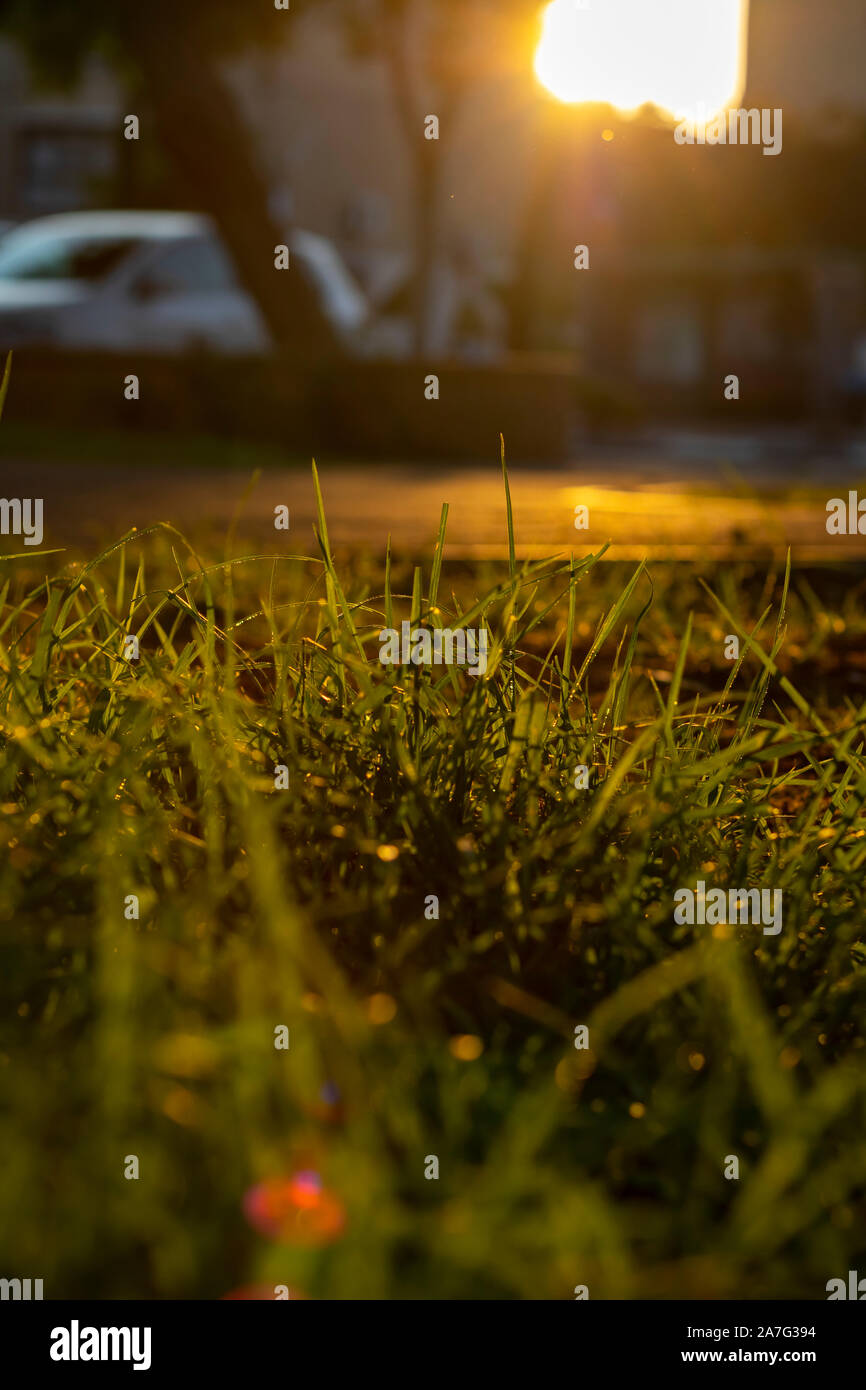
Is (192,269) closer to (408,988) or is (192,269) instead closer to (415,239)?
(415,239)

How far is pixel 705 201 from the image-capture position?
2609 centimetres

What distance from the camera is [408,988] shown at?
75.3 inches

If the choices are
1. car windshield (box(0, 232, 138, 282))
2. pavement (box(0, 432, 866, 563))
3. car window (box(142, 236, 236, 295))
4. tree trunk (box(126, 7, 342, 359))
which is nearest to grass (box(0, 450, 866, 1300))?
pavement (box(0, 432, 866, 563))

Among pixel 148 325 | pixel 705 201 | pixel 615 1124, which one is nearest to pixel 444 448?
pixel 148 325

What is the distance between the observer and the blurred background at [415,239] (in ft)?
41.8

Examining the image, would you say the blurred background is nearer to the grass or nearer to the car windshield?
the car windshield

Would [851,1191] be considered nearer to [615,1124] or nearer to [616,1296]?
[615,1124]

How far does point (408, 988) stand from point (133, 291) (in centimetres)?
1488

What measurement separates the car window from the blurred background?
21mm

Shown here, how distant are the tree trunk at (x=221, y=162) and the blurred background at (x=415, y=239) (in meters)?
0.02

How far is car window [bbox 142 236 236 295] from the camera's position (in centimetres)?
1609

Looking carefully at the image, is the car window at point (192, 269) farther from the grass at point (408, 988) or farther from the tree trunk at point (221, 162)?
the grass at point (408, 988)

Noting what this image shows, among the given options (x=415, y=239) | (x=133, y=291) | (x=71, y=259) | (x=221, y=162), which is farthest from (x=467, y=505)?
(x=415, y=239)
